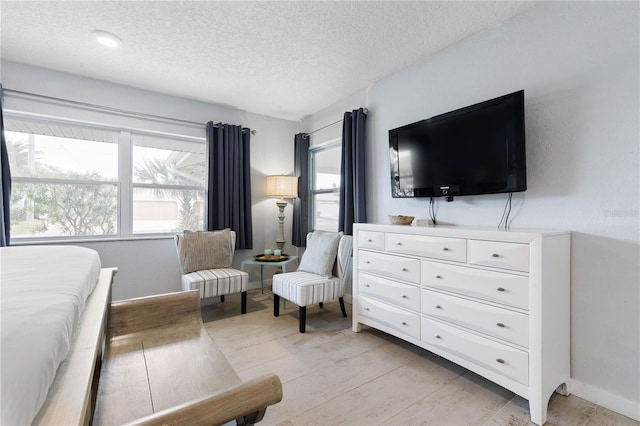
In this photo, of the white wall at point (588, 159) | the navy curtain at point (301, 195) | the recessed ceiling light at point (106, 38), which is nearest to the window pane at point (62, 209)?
the recessed ceiling light at point (106, 38)

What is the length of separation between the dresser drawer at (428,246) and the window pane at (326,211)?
1.58m

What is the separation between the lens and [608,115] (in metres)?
1.68


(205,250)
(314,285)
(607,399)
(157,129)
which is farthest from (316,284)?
(157,129)

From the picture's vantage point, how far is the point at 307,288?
267cm

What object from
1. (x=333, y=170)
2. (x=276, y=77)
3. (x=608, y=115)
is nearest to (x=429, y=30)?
(x=608, y=115)

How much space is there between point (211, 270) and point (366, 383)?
2087 millimetres

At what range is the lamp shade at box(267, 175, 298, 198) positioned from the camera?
3877 millimetres

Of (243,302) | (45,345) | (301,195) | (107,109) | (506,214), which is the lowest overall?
(243,302)

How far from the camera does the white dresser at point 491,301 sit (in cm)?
155

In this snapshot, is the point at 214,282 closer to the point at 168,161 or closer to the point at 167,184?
the point at 167,184

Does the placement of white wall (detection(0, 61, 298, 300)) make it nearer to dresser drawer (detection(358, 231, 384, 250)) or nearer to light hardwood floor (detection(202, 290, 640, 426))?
light hardwood floor (detection(202, 290, 640, 426))

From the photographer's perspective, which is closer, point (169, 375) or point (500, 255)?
point (169, 375)

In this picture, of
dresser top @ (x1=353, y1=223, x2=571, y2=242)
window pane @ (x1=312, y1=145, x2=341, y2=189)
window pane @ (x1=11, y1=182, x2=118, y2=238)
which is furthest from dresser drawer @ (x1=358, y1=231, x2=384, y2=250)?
window pane @ (x1=11, y1=182, x2=118, y2=238)

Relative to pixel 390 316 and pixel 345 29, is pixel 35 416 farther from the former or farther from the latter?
pixel 345 29
